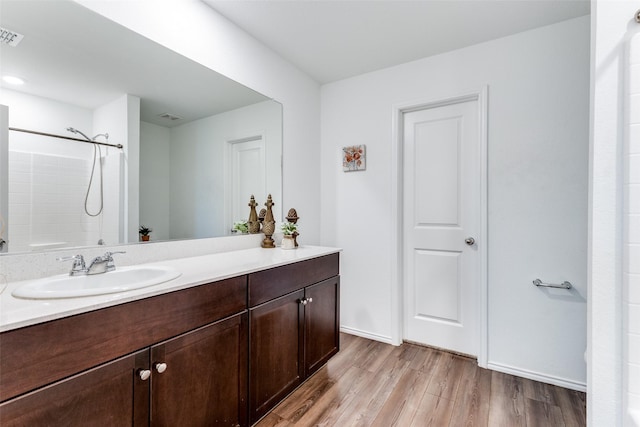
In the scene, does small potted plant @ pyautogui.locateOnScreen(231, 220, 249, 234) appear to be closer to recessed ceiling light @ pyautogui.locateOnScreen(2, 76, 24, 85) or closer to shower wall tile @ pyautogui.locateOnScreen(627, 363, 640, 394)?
recessed ceiling light @ pyautogui.locateOnScreen(2, 76, 24, 85)

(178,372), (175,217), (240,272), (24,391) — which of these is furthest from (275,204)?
(24,391)

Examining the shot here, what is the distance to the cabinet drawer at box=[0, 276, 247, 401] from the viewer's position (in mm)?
741

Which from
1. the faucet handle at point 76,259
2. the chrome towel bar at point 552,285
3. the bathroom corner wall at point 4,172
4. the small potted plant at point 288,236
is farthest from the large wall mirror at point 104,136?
the chrome towel bar at point 552,285

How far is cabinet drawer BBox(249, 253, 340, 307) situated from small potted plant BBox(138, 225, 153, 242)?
24.9 inches

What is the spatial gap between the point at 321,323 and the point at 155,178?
4.44 feet

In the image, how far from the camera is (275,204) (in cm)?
234

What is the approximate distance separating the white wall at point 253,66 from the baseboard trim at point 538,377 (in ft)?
5.67

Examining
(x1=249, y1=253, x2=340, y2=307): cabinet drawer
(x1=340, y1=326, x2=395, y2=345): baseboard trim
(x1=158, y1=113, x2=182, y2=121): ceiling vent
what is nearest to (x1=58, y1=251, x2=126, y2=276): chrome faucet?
(x1=249, y1=253, x2=340, y2=307): cabinet drawer

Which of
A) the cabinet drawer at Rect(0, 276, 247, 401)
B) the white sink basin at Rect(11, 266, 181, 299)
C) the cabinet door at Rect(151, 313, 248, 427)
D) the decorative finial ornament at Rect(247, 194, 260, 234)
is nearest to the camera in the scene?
Answer: the cabinet drawer at Rect(0, 276, 247, 401)

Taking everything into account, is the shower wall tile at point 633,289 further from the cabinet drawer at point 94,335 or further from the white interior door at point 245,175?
the white interior door at point 245,175

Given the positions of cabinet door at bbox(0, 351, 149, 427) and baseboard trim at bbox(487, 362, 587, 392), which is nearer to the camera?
cabinet door at bbox(0, 351, 149, 427)

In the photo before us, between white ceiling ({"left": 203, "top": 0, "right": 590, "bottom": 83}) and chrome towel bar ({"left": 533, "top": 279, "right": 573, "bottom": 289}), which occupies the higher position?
white ceiling ({"left": 203, "top": 0, "right": 590, "bottom": 83})

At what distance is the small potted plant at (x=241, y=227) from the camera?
2.07 metres

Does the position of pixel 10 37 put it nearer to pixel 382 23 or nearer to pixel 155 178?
pixel 155 178
